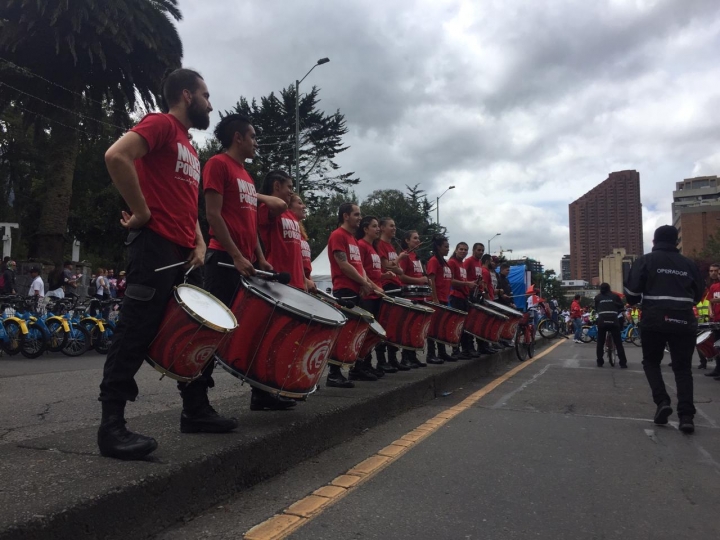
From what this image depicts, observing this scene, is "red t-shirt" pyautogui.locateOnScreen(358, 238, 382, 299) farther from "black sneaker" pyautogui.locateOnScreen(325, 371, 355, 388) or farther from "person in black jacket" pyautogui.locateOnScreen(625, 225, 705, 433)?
"person in black jacket" pyautogui.locateOnScreen(625, 225, 705, 433)

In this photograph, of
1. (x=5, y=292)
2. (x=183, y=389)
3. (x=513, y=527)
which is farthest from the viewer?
(x=5, y=292)

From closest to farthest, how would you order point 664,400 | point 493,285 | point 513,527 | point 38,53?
1. point 513,527
2. point 664,400
3. point 493,285
4. point 38,53

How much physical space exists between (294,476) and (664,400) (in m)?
3.48

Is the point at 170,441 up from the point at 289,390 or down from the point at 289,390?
down

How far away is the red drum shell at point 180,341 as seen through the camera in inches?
117

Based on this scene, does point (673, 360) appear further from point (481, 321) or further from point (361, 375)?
point (481, 321)

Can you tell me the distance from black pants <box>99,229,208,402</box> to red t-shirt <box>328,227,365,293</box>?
3.02 meters

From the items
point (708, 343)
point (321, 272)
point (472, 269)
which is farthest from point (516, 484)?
point (321, 272)

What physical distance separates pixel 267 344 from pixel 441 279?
216 inches

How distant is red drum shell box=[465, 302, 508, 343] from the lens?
9195 mm

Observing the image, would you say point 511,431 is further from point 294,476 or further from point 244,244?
point 244,244

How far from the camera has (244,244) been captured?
3990 millimetres

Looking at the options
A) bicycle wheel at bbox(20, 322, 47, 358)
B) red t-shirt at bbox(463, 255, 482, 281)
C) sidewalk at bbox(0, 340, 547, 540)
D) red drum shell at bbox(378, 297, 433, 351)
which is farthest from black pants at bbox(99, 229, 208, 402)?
bicycle wheel at bbox(20, 322, 47, 358)

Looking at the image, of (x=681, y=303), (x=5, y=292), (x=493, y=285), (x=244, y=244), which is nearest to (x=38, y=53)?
(x=5, y=292)
